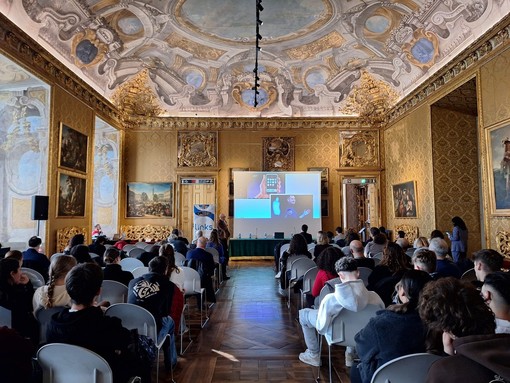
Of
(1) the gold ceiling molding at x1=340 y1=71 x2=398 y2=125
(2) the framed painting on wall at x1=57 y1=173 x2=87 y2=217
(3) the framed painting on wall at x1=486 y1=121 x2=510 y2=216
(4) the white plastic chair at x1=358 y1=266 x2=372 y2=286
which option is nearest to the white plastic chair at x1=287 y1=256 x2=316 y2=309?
(4) the white plastic chair at x1=358 y1=266 x2=372 y2=286

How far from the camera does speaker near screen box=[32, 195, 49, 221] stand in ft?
28.3

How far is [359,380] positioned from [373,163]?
45.8 ft

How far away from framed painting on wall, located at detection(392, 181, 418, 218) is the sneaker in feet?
31.6

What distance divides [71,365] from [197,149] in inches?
551

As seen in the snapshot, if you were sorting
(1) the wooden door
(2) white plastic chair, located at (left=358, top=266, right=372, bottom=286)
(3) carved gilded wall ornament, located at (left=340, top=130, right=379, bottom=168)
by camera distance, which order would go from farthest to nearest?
(3) carved gilded wall ornament, located at (left=340, top=130, right=379, bottom=168), (1) the wooden door, (2) white plastic chair, located at (left=358, top=266, right=372, bottom=286)

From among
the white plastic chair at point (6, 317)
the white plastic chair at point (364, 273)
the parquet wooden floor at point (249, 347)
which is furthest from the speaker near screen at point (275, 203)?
the white plastic chair at point (6, 317)

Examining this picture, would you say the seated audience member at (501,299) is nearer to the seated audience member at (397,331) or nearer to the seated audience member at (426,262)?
the seated audience member at (397,331)

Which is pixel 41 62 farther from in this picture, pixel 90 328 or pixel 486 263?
pixel 486 263

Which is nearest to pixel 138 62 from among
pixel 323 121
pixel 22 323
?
pixel 323 121

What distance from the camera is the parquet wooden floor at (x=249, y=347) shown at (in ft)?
12.9

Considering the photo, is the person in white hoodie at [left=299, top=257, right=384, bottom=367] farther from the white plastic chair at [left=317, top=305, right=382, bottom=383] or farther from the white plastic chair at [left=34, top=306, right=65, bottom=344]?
the white plastic chair at [left=34, top=306, right=65, bottom=344]

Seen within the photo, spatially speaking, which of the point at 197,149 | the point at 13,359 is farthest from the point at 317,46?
the point at 13,359

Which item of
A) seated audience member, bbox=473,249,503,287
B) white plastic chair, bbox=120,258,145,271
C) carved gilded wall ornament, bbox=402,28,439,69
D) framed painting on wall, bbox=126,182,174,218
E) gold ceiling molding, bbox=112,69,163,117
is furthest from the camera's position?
framed painting on wall, bbox=126,182,174,218

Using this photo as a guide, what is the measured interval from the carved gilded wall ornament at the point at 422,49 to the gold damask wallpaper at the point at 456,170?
4.88 feet
